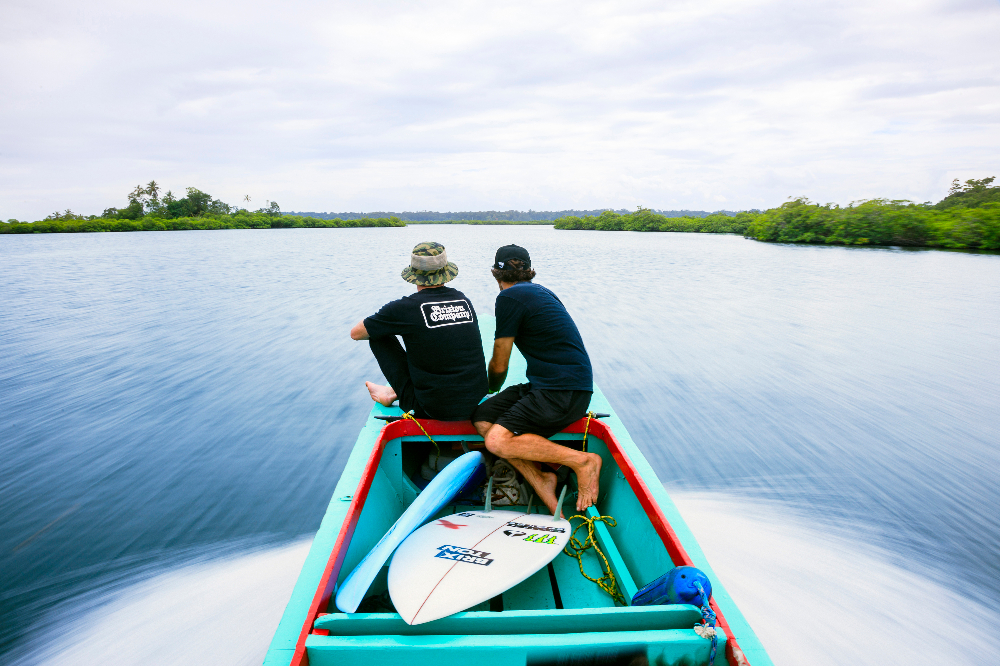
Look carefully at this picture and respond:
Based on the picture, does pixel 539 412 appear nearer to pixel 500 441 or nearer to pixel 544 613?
pixel 500 441

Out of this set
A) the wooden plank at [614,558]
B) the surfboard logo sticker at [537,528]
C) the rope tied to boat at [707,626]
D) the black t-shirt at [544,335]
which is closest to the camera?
the rope tied to boat at [707,626]

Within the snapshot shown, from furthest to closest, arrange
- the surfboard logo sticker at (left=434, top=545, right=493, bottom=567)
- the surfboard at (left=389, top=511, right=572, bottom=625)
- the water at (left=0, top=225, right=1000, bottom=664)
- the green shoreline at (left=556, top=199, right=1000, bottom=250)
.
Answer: the green shoreline at (left=556, top=199, right=1000, bottom=250) < the water at (left=0, top=225, right=1000, bottom=664) < the surfboard logo sticker at (left=434, top=545, right=493, bottom=567) < the surfboard at (left=389, top=511, right=572, bottom=625)

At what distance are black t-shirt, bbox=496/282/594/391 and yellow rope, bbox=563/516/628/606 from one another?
0.70 m

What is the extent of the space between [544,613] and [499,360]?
1.65 meters

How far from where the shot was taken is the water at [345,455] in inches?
111

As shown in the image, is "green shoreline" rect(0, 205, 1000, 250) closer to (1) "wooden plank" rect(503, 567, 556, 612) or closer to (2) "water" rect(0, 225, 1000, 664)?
(2) "water" rect(0, 225, 1000, 664)

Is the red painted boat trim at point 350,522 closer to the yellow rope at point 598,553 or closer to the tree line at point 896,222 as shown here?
the yellow rope at point 598,553

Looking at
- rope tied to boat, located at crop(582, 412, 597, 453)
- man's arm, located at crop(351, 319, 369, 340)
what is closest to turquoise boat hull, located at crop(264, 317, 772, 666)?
rope tied to boat, located at crop(582, 412, 597, 453)

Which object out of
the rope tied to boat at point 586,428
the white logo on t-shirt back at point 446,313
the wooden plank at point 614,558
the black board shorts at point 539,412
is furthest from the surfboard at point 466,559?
the white logo on t-shirt back at point 446,313

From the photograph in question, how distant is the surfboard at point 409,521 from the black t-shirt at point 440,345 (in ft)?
1.16

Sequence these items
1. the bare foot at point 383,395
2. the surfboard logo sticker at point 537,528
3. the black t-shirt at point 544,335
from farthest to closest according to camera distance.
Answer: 1. the bare foot at point 383,395
2. the black t-shirt at point 544,335
3. the surfboard logo sticker at point 537,528

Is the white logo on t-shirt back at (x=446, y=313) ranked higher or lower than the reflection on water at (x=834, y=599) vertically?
higher

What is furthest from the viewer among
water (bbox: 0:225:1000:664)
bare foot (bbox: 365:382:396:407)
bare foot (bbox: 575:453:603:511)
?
bare foot (bbox: 365:382:396:407)

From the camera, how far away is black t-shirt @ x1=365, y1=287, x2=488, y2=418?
2.66 metres
